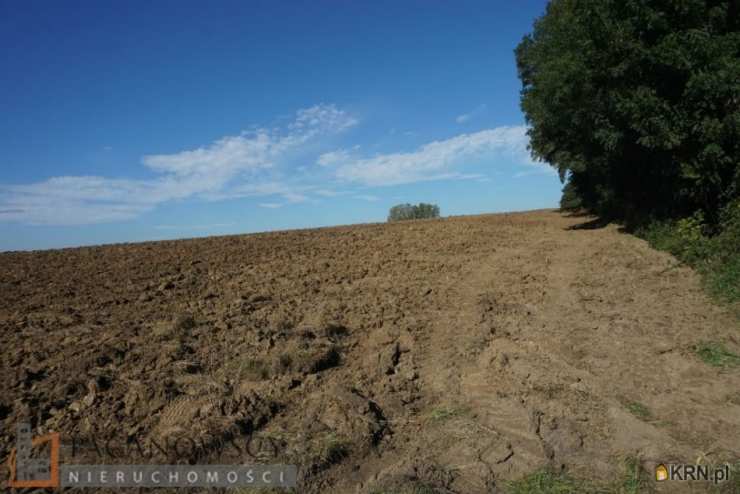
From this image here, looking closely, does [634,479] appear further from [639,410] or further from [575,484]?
[639,410]

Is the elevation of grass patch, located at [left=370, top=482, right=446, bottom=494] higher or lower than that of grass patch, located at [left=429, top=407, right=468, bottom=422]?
lower

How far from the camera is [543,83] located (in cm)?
1291

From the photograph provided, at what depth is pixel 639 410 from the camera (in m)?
4.03

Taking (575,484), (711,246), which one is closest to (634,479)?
(575,484)

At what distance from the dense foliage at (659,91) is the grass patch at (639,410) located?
25.0 feet

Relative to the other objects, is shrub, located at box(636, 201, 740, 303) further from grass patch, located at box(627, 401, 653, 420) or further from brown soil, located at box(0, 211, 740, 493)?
grass patch, located at box(627, 401, 653, 420)

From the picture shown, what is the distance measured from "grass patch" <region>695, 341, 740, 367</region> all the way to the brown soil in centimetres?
12

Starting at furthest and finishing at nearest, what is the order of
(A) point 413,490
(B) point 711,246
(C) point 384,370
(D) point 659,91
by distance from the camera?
1. (D) point 659,91
2. (B) point 711,246
3. (C) point 384,370
4. (A) point 413,490

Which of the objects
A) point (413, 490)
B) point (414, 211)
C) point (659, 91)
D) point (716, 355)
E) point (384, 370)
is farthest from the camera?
point (414, 211)

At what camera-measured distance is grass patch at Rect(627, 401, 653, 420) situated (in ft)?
12.9

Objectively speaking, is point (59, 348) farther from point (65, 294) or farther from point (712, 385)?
point (712, 385)

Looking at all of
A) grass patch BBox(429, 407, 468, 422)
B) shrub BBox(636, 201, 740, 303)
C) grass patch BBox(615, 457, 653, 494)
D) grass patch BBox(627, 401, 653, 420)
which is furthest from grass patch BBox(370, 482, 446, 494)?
shrub BBox(636, 201, 740, 303)

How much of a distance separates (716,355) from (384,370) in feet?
12.4

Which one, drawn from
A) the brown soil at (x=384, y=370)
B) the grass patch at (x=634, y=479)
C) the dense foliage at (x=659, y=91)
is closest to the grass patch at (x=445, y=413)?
the brown soil at (x=384, y=370)
